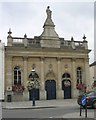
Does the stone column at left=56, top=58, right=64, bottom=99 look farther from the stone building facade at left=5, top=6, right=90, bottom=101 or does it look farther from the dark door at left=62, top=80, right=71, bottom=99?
the dark door at left=62, top=80, right=71, bottom=99

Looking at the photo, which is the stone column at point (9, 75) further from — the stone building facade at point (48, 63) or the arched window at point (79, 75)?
the arched window at point (79, 75)

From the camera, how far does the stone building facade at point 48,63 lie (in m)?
41.8

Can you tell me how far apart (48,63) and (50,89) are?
3.74 m

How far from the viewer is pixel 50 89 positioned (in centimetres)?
4306

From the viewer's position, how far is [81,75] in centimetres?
4541

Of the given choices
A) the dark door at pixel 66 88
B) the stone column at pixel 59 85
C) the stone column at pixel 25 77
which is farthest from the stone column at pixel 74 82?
the stone column at pixel 25 77

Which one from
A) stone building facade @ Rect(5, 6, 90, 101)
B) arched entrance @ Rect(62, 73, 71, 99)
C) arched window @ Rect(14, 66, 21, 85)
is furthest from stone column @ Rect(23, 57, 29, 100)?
arched entrance @ Rect(62, 73, 71, 99)

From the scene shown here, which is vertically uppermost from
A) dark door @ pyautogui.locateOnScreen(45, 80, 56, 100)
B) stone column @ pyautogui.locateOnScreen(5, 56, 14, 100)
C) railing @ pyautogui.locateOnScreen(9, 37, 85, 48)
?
railing @ pyautogui.locateOnScreen(9, 37, 85, 48)

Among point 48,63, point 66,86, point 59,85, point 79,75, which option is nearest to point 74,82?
point 66,86

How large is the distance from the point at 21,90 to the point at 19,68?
11.1 feet

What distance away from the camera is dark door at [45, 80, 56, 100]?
4288 centimetres

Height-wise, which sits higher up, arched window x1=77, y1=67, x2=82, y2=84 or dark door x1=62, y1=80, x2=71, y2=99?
arched window x1=77, y1=67, x2=82, y2=84

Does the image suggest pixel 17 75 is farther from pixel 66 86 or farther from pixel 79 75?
pixel 79 75

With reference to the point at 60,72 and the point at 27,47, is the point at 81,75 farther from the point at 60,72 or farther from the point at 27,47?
the point at 27,47
